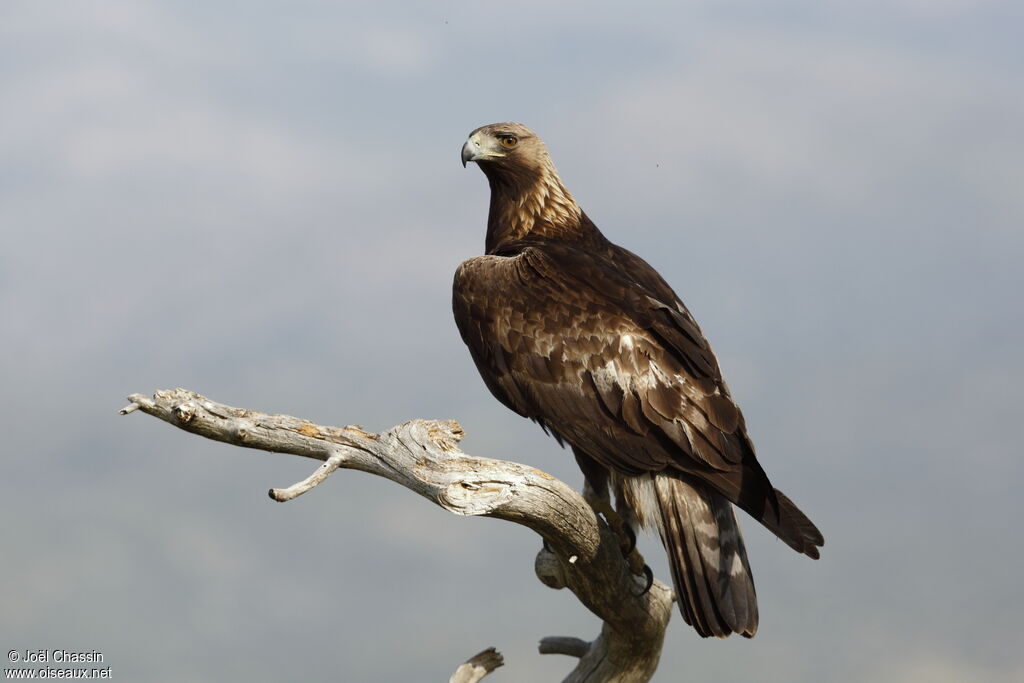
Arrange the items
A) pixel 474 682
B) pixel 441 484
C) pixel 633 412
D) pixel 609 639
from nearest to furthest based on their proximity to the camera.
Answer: pixel 441 484
pixel 633 412
pixel 474 682
pixel 609 639

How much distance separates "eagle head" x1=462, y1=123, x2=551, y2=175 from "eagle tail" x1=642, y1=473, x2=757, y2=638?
2.87 meters

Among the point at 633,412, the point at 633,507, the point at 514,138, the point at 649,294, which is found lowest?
the point at 633,507

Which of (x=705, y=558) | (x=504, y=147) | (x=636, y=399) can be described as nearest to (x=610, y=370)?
(x=636, y=399)

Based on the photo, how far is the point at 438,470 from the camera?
6.21 metres

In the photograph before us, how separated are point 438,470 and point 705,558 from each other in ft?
5.48

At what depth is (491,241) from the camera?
27.0 ft

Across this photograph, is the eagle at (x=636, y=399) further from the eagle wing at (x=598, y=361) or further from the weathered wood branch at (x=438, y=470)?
the weathered wood branch at (x=438, y=470)

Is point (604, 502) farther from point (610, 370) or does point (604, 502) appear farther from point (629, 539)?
point (610, 370)

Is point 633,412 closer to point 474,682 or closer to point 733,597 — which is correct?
point 733,597

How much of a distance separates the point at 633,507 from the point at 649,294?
1.48 m

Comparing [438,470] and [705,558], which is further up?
[438,470]

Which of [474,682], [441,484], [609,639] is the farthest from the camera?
[609,639]

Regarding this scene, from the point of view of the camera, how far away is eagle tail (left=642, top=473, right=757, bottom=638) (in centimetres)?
623

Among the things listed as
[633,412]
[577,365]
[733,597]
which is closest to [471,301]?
[577,365]
